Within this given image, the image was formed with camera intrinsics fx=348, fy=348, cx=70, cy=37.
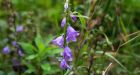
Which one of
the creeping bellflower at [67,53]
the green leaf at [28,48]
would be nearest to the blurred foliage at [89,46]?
the green leaf at [28,48]

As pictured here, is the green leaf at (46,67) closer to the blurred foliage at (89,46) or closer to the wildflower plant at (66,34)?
the blurred foliage at (89,46)

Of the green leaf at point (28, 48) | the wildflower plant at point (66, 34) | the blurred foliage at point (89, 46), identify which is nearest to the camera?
the wildflower plant at point (66, 34)

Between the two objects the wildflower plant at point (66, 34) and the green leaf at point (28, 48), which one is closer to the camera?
the wildflower plant at point (66, 34)

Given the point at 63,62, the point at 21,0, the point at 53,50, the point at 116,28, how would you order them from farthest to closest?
the point at 21,0 < the point at 116,28 < the point at 53,50 < the point at 63,62

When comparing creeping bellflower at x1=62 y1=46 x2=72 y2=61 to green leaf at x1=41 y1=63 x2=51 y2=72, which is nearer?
creeping bellflower at x1=62 y1=46 x2=72 y2=61

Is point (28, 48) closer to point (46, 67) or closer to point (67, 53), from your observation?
point (46, 67)

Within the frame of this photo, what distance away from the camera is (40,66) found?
9.28 feet

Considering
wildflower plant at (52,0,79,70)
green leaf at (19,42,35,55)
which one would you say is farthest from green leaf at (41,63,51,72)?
wildflower plant at (52,0,79,70)

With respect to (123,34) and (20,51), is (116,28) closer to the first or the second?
(123,34)

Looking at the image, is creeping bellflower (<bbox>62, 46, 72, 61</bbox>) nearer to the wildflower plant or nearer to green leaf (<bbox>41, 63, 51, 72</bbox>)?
the wildflower plant

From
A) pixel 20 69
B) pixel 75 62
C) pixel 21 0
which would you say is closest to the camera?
pixel 75 62

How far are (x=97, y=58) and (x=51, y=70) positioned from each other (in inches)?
15.3

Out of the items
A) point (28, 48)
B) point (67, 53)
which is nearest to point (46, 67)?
point (28, 48)

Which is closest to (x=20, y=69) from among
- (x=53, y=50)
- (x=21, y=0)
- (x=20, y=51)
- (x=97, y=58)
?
(x=20, y=51)
